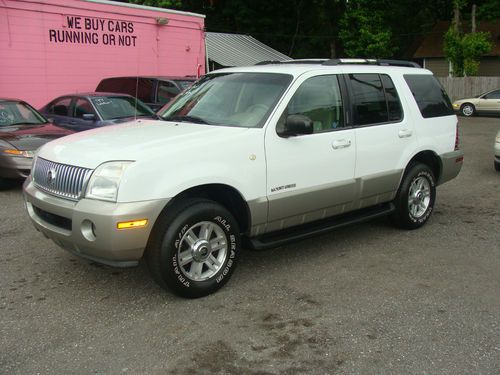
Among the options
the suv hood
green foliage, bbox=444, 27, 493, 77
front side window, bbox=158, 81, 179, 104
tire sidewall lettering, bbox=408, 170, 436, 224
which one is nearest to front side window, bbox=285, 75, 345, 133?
the suv hood

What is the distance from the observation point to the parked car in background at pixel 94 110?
1001cm

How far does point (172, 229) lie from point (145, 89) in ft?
31.3

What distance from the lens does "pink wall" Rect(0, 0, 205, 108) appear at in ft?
45.1

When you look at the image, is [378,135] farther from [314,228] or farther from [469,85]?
[469,85]

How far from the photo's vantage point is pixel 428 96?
6273mm

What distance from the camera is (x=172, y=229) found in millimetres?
4000

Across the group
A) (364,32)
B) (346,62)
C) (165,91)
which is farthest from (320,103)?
(364,32)

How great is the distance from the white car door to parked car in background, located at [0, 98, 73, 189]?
4721 mm

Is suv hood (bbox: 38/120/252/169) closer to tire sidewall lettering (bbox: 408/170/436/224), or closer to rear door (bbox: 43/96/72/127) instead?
tire sidewall lettering (bbox: 408/170/436/224)

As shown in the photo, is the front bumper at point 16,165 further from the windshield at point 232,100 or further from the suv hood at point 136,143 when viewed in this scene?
the suv hood at point 136,143

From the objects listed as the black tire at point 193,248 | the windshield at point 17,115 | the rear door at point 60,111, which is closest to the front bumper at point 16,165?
the windshield at point 17,115

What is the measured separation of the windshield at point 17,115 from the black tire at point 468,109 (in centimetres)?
2051

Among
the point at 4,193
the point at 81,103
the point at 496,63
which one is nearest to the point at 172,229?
the point at 4,193

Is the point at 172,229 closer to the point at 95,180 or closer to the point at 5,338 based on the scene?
the point at 95,180
